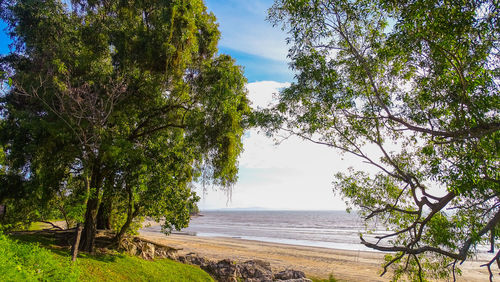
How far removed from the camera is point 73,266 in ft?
28.3

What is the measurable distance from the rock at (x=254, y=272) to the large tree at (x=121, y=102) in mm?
4821

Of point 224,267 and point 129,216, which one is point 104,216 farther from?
point 224,267

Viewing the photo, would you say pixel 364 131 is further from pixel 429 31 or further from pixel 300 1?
pixel 300 1

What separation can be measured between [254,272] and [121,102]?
10874mm

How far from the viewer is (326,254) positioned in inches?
1192

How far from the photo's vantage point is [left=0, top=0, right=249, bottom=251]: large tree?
37.5 ft

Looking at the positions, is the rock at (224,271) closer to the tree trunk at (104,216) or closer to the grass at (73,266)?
the grass at (73,266)

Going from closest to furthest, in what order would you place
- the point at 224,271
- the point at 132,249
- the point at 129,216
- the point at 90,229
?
the point at 90,229
the point at 129,216
the point at 132,249
the point at 224,271

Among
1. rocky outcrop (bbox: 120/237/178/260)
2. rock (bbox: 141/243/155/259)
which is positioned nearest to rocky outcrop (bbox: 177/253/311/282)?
rocky outcrop (bbox: 120/237/178/260)

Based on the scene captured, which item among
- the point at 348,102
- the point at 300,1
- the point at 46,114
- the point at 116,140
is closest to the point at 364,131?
the point at 348,102

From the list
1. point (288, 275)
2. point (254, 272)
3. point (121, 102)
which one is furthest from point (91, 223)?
point (288, 275)

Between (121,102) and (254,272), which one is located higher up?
(121,102)

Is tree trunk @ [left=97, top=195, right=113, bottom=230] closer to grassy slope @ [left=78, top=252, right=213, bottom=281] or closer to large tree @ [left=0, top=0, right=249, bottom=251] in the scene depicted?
large tree @ [left=0, top=0, right=249, bottom=251]

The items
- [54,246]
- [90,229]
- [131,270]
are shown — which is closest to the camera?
[131,270]
